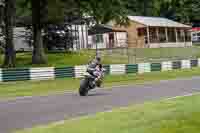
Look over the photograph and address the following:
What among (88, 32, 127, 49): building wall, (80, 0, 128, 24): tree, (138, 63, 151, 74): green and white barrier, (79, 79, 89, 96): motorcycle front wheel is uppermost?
(80, 0, 128, 24): tree

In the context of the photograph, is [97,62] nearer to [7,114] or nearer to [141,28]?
[7,114]

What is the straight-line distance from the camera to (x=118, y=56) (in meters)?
52.1

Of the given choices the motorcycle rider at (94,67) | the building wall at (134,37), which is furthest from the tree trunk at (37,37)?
the building wall at (134,37)

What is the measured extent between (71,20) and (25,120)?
4214 centimetres

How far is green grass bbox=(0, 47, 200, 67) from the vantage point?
44.8 metres

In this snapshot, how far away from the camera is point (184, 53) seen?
2371 inches

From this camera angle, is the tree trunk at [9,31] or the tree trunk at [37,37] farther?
the tree trunk at [37,37]

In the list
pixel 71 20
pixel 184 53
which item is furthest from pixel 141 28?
pixel 71 20

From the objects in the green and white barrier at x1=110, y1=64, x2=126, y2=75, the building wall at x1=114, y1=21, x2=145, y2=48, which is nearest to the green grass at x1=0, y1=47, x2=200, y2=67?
the green and white barrier at x1=110, y1=64, x2=126, y2=75

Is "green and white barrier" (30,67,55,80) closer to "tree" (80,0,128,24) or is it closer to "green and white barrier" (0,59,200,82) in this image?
"green and white barrier" (0,59,200,82)

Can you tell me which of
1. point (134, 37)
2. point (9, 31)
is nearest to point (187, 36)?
point (134, 37)

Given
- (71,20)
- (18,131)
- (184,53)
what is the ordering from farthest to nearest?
(184,53), (71,20), (18,131)

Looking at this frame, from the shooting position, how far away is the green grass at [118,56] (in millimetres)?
44812

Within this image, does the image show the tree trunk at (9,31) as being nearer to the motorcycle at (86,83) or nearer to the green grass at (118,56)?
the green grass at (118,56)
